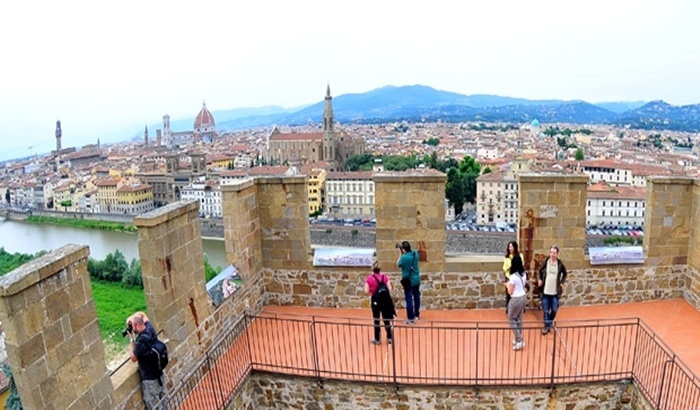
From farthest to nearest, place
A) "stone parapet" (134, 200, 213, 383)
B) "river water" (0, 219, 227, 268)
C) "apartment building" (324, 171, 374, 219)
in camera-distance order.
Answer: "apartment building" (324, 171, 374, 219) → "river water" (0, 219, 227, 268) → "stone parapet" (134, 200, 213, 383)

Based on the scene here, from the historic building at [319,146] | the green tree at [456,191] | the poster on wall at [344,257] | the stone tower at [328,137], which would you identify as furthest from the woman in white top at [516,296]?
the stone tower at [328,137]

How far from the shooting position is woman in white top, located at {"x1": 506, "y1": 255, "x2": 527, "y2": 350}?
5621 mm

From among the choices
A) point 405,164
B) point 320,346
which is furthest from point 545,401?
point 405,164

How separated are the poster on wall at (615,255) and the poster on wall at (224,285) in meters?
4.31

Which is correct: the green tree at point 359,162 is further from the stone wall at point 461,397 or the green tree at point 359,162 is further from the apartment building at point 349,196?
the stone wall at point 461,397

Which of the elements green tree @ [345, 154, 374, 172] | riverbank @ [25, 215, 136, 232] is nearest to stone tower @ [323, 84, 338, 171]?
green tree @ [345, 154, 374, 172]

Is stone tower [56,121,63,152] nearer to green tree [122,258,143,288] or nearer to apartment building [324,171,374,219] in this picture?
apartment building [324,171,374,219]

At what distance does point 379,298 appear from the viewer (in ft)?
18.8

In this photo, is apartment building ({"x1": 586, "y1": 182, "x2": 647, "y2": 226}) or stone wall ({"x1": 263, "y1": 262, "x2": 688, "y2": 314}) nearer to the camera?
stone wall ({"x1": 263, "y1": 262, "x2": 688, "y2": 314})

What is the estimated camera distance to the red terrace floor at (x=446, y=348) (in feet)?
16.9

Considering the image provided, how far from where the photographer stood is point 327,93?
113m

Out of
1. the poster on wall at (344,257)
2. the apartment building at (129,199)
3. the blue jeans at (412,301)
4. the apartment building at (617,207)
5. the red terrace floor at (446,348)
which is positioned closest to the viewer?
the red terrace floor at (446,348)

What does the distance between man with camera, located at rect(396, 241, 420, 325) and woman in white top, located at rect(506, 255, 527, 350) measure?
1.03m

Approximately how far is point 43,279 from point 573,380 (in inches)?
174
